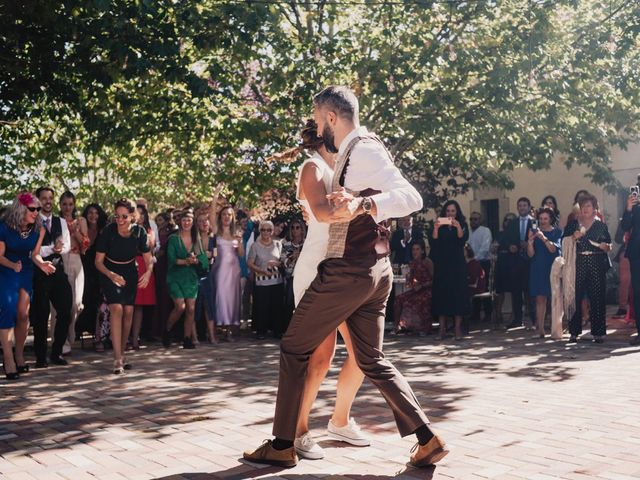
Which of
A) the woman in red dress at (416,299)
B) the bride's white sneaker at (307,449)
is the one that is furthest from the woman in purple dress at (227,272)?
the bride's white sneaker at (307,449)

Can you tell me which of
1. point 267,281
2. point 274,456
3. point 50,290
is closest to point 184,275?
point 267,281

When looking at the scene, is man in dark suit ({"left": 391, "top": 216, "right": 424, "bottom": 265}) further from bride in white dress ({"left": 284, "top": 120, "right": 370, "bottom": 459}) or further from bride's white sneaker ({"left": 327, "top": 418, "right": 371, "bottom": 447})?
bride in white dress ({"left": 284, "top": 120, "right": 370, "bottom": 459})

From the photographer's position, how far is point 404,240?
1484 centimetres

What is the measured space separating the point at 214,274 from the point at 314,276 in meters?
8.38

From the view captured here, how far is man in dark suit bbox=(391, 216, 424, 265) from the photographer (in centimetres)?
1475

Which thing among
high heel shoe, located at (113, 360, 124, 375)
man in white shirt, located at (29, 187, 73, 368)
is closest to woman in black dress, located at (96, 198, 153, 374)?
high heel shoe, located at (113, 360, 124, 375)

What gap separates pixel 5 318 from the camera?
28.6 feet

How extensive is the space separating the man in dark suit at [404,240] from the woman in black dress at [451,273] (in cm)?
184

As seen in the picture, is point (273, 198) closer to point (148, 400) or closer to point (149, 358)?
point (149, 358)

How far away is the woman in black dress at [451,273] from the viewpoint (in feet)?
41.6

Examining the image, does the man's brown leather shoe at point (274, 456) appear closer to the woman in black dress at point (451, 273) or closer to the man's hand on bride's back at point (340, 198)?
the man's hand on bride's back at point (340, 198)

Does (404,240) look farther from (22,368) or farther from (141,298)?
(22,368)

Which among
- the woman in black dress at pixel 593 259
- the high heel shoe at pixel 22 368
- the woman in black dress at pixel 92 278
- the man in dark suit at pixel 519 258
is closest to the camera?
the high heel shoe at pixel 22 368

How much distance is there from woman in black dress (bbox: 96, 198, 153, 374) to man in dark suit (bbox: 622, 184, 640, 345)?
6674 mm
